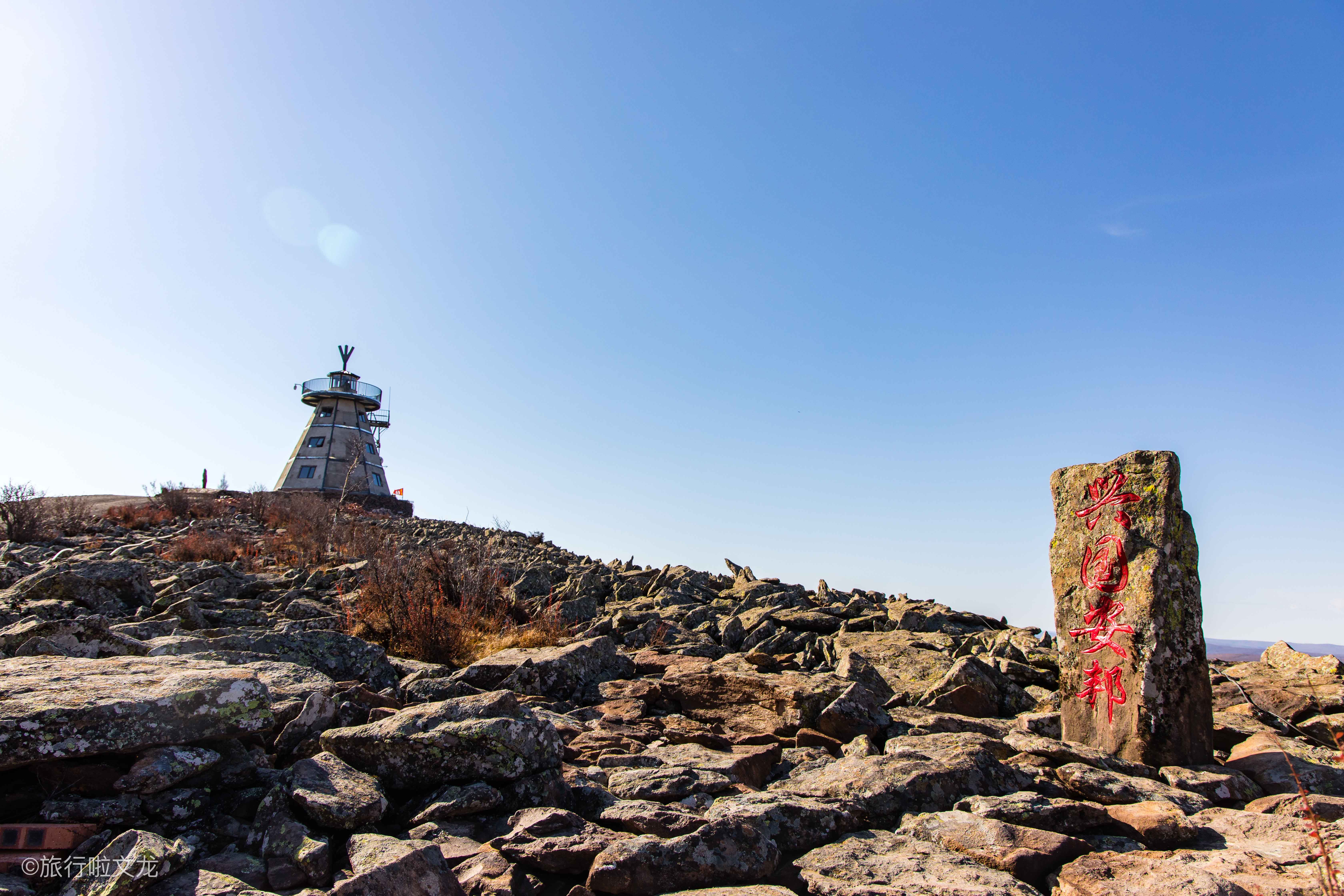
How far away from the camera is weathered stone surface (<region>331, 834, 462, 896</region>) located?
8.22ft

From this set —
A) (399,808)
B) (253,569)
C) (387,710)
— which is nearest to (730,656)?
(387,710)

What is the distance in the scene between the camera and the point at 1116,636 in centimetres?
481

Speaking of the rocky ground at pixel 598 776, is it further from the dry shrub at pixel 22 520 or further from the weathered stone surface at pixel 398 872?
the dry shrub at pixel 22 520

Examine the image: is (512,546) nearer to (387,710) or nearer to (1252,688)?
(387,710)

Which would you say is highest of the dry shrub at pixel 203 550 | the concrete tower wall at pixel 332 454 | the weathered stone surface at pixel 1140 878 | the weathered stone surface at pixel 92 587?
the concrete tower wall at pixel 332 454

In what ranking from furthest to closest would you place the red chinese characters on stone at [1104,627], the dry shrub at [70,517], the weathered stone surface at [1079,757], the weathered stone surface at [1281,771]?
the dry shrub at [70,517]
the red chinese characters on stone at [1104,627]
the weathered stone surface at [1079,757]
the weathered stone surface at [1281,771]

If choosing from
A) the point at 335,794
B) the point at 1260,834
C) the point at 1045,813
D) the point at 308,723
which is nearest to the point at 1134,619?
the point at 1260,834

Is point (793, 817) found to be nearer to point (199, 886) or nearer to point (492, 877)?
point (492, 877)

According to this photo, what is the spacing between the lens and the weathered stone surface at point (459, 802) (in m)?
3.28

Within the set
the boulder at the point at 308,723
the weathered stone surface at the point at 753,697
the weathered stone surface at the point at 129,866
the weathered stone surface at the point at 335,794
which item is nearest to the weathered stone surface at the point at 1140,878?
the weathered stone surface at the point at 753,697

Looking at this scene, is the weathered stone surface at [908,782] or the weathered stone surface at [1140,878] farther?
the weathered stone surface at [908,782]

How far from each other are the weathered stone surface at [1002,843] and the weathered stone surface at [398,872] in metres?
2.00

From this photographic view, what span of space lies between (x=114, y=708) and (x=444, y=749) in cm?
142

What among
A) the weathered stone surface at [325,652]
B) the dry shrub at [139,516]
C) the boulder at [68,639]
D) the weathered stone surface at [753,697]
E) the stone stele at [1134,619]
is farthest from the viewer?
the dry shrub at [139,516]
